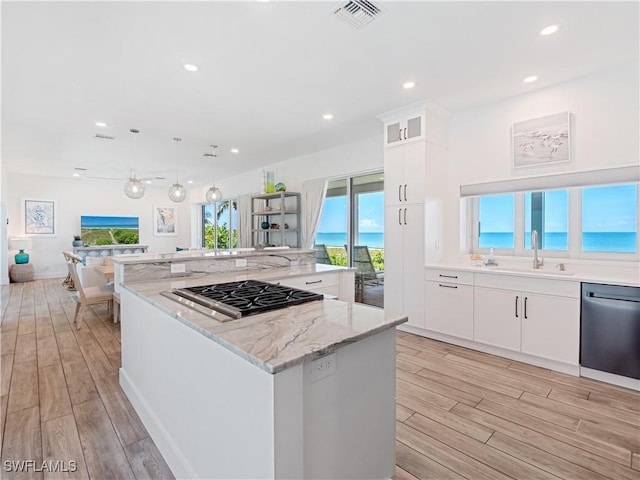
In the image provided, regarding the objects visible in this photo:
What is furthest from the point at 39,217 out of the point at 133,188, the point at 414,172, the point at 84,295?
the point at 414,172

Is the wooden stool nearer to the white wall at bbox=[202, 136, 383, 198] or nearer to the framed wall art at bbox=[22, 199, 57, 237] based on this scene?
the framed wall art at bbox=[22, 199, 57, 237]

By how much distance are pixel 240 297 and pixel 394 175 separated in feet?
9.21

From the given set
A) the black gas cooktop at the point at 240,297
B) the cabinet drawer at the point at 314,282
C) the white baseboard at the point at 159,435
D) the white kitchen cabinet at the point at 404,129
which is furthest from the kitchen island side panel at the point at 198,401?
the white kitchen cabinet at the point at 404,129

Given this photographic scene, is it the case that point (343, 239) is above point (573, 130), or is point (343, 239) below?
below

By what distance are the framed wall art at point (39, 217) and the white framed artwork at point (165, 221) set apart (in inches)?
96.6

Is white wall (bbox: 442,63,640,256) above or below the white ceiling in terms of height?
below

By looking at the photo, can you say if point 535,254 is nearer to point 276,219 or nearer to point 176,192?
point 276,219

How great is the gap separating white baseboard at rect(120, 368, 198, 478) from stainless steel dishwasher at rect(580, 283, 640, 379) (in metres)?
3.10

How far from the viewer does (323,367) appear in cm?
123

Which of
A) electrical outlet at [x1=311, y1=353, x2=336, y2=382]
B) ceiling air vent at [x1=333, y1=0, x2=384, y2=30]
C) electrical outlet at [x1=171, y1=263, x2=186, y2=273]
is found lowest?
electrical outlet at [x1=311, y1=353, x2=336, y2=382]

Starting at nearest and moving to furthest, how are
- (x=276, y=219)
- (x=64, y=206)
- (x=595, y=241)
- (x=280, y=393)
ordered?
(x=280, y=393) < (x=595, y=241) < (x=276, y=219) < (x=64, y=206)

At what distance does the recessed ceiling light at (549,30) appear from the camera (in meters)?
2.26

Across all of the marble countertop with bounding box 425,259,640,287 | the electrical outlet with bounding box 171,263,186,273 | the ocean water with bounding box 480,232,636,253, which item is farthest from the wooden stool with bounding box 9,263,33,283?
the ocean water with bounding box 480,232,636,253

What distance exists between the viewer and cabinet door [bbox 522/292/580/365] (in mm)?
2750
